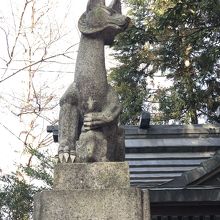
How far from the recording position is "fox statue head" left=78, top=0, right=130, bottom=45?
493 cm

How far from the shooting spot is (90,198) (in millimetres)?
4332

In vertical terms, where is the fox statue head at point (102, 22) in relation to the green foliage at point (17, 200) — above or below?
below

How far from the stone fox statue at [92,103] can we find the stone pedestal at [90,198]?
0.54 feet

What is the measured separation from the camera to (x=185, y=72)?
17562 mm

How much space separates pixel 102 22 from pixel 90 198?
1.73m

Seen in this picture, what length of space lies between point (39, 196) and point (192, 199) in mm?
2212

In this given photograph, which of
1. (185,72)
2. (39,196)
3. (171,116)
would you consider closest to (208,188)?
(39,196)

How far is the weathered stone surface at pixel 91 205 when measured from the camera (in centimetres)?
430

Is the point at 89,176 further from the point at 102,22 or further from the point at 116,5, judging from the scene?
the point at 116,5

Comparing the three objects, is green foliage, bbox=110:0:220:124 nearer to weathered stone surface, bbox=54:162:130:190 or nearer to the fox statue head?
the fox statue head

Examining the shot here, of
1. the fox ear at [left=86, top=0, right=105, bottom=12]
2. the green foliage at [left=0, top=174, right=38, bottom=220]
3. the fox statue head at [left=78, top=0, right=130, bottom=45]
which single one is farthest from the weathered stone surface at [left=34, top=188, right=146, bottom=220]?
the green foliage at [left=0, top=174, right=38, bottom=220]

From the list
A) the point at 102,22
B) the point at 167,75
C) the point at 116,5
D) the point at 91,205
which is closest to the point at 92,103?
the point at 102,22

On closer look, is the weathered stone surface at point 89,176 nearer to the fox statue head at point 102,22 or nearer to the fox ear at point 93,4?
the fox statue head at point 102,22

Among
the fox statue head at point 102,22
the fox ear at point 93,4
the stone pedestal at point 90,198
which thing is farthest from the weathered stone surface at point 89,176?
the fox ear at point 93,4
